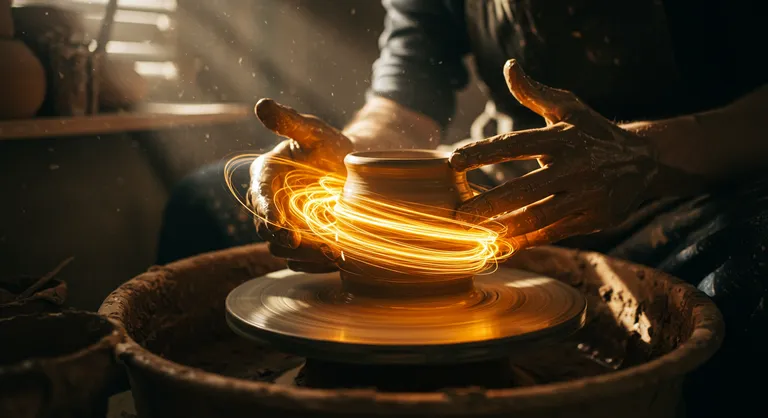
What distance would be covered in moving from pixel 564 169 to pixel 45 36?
6.77ft

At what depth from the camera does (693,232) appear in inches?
54.7

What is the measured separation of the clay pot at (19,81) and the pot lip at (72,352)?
1565 mm

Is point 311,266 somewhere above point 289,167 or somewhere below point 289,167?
below

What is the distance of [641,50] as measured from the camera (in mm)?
1639

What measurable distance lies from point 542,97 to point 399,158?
0.26 m

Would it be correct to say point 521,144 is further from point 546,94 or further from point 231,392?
point 231,392

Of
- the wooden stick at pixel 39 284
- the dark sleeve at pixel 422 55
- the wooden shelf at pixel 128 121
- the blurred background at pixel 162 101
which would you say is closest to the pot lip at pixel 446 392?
the wooden stick at pixel 39 284

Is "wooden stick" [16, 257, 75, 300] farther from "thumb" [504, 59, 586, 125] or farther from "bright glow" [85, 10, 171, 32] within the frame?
"bright glow" [85, 10, 171, 32]

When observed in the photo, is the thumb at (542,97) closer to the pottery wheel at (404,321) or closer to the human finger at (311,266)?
the pottery wheel at (404,321)

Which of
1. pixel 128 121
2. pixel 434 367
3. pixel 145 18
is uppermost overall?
pixel 145 18

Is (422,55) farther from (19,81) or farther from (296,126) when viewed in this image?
(19,81)

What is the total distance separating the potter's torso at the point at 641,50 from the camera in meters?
1.58

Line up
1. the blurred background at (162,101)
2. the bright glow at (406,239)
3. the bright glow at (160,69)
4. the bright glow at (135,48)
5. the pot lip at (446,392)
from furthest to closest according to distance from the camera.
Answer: the bright glow at (160,69)
the bright glow at (135,48)
the blurred background at (162,101)
the bright glow at (406,239)
the pot lip at (446,392)

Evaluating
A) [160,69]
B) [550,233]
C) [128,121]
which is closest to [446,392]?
[550,233]
